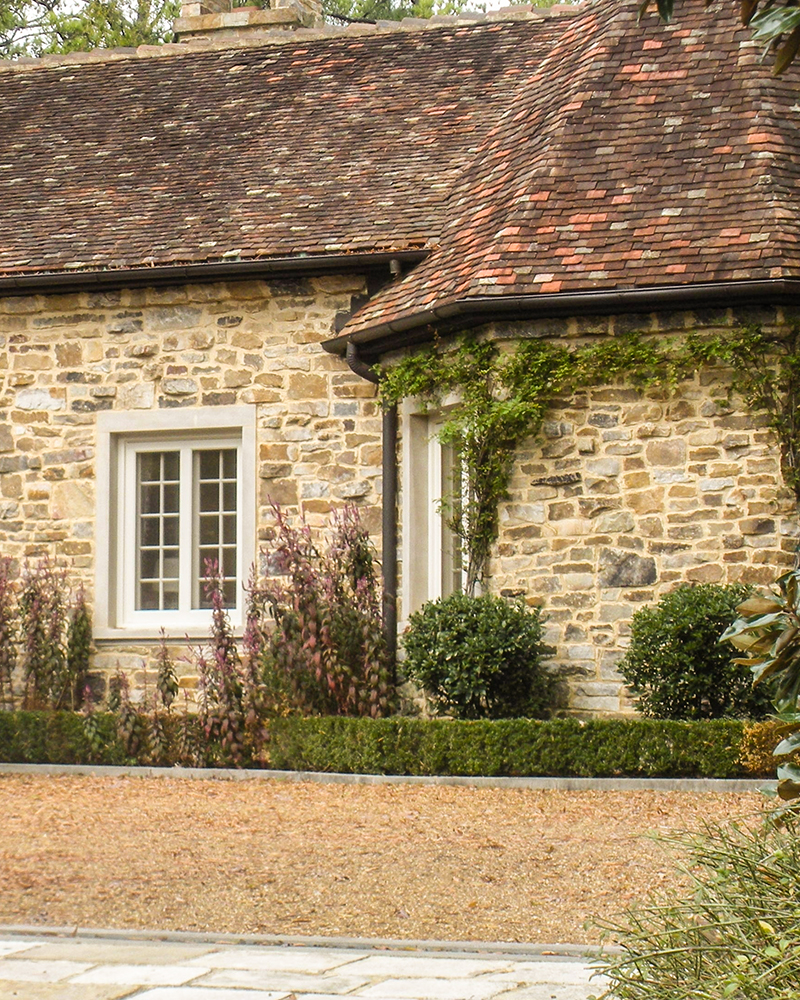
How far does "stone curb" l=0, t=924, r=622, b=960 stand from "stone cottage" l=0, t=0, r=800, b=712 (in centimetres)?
470

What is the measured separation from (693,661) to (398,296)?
3786 mm

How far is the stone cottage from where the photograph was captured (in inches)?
389

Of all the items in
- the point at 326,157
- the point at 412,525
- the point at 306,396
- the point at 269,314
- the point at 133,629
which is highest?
the point at 326,157

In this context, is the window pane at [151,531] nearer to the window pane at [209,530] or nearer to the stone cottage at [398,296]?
the stone cottage at [398,296]

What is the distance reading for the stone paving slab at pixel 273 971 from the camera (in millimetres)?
4457

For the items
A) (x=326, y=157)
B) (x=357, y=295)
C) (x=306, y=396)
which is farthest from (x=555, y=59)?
(x=306, y=396)

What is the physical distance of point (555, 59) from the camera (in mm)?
12883

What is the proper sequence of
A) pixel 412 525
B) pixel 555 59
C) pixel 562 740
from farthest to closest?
pixel 555 59, pixel 412 525, pixel 562 740

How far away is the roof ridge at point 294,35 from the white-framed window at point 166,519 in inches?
226

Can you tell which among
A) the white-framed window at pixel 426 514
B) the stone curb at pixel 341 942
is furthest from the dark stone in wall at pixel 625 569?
the stone curb at pixel 341 942

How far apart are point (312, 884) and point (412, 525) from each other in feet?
16.8

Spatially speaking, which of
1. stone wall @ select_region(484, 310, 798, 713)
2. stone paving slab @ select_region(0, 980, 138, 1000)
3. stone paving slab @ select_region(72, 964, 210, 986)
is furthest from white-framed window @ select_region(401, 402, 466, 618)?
stone paving slab @ select_region(0, 980, 138, 1000)

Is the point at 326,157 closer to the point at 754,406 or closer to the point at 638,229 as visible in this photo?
the point at 638,229

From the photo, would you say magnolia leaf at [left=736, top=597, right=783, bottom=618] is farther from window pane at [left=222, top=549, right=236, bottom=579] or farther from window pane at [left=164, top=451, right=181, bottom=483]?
window pane at [left=164, top=451, right=181, bottom=483]
